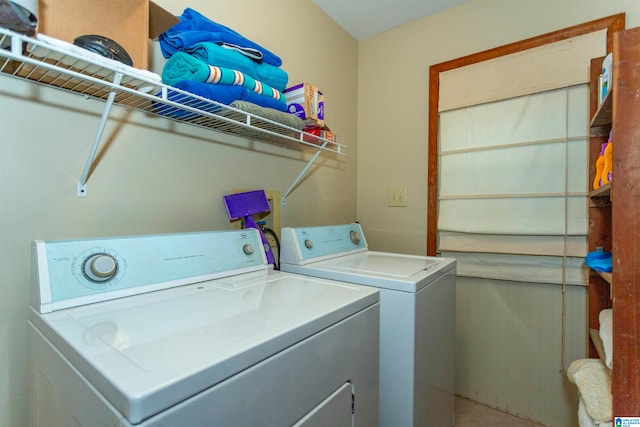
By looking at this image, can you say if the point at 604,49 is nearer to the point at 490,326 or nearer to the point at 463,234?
the point at 463,234

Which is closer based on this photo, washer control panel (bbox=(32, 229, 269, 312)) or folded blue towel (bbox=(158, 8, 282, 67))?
washer control panel (bbox=(32, 229, 269, 312))

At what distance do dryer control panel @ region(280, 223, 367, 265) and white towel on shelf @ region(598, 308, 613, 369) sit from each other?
1.10 metres

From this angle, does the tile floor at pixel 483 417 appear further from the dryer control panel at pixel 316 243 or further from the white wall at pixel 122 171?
the white wall at pixel 122 171

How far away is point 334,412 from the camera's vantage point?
792 millimetres

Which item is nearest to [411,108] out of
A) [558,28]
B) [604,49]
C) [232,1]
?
[558,28]

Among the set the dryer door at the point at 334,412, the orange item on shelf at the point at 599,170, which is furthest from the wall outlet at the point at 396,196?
the dryer door at the point at 334,412

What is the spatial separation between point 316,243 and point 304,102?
0.70m

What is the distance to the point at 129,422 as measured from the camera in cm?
44

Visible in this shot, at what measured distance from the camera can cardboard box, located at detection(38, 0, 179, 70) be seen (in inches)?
36.7

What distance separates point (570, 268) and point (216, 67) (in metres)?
1.99

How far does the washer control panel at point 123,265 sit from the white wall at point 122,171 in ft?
0.80

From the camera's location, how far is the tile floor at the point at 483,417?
177cm

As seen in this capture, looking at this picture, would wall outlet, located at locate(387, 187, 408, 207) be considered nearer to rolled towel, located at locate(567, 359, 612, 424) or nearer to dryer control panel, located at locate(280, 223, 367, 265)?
dryer control panel, located at locate(280, 223, 367, 265)

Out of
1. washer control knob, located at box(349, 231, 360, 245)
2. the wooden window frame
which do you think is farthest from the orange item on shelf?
washer control knob, located at box(349, 231, 360, 245)
